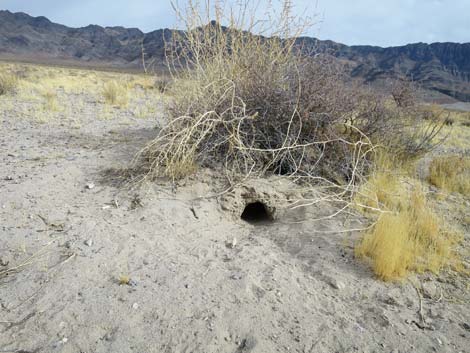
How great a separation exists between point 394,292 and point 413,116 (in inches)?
150

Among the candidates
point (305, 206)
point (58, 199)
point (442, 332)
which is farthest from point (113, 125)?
point (442, 332)

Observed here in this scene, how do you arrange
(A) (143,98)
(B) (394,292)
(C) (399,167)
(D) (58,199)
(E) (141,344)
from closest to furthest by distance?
(E) (141,344) → (B) (394,292) → (D) (58,199) → (C) (399,167) → (A) (143,98)

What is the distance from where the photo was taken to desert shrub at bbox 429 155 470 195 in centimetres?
432

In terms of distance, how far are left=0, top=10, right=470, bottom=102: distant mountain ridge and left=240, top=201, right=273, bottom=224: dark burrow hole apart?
5720 cm

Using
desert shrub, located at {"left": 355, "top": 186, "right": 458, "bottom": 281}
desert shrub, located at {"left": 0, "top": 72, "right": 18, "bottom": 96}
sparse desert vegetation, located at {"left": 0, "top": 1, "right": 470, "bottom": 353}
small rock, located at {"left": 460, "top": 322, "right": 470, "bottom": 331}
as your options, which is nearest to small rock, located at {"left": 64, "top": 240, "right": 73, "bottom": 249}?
sparse desert vegetation, located at {"left": 0, "top": 1, "right": 470, "bottom": 353}

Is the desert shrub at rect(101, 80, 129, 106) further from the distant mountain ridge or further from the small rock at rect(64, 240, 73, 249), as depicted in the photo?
the distant mountain ridge

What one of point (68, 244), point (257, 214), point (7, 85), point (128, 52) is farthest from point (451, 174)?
point (128, 52)

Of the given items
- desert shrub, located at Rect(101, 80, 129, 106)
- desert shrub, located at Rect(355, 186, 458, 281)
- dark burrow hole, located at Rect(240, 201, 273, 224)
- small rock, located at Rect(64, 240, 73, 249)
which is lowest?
dark burrow hole, located at Rect(240, 201, 273, 224)

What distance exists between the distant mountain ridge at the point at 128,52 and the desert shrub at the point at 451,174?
181 ft

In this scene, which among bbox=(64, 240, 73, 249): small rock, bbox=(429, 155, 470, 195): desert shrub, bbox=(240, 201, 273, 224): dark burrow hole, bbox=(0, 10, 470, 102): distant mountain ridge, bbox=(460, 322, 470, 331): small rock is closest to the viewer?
bbox=(460, 322, 470, 331): small rock

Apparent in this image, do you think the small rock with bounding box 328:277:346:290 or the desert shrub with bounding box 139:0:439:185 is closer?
the small rock with bounding box 328:277:346:290

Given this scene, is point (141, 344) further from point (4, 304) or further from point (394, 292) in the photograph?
point (394, 292)

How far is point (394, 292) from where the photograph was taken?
97.3 inches

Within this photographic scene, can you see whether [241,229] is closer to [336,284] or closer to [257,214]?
[257,214]
